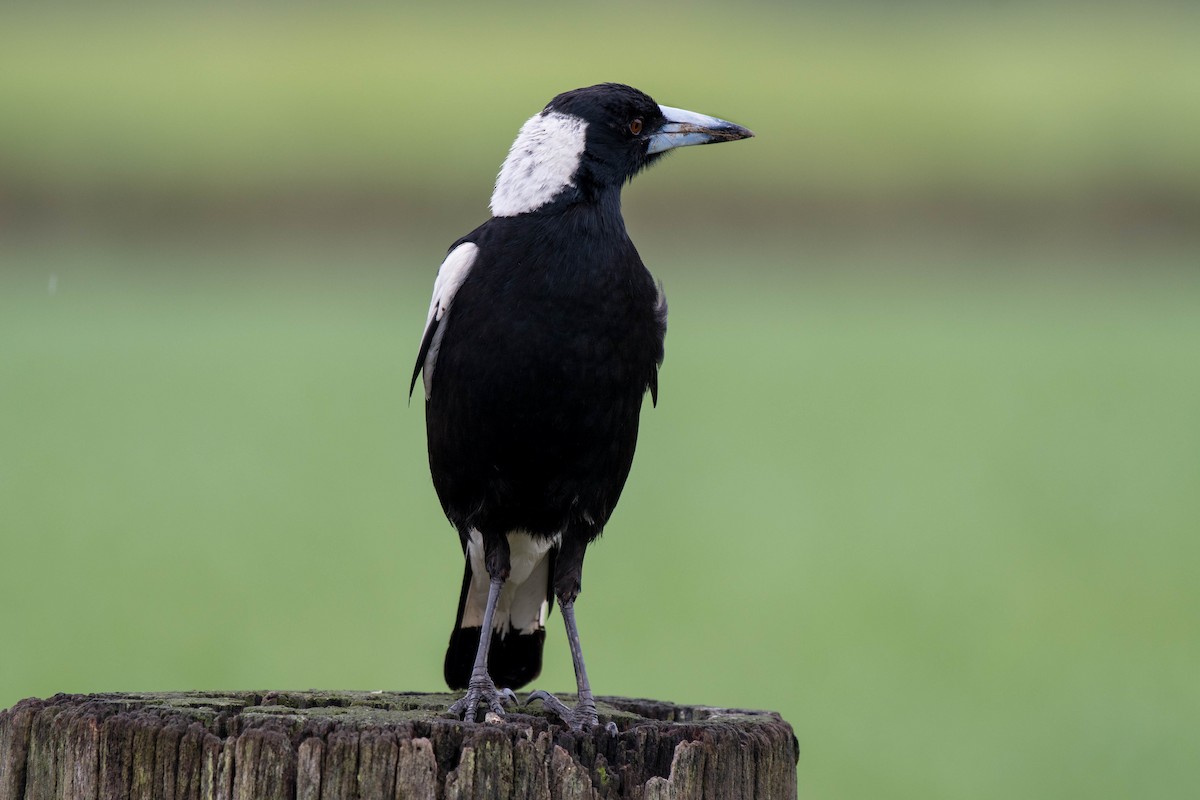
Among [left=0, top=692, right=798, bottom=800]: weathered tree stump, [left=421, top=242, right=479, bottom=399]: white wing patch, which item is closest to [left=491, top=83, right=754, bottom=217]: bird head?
[left=421, top=242, right=479, bottom=399]: white wing patch

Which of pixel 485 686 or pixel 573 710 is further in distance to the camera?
pixel 485 686

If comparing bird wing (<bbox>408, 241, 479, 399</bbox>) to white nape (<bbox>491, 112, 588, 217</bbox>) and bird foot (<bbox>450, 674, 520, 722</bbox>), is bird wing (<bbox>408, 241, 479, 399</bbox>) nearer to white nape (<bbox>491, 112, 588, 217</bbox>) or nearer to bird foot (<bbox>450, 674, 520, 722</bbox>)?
white nape (<bbox>491, 112, 588, 217</bbox>)

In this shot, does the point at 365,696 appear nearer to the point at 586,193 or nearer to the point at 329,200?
the point at 586,193

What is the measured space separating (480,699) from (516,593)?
0.76 meters

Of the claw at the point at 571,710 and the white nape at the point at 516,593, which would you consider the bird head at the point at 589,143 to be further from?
the claw at the point at 571,710

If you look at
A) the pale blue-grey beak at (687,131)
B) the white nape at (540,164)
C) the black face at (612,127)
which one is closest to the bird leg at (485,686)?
the white nape at (540,164)

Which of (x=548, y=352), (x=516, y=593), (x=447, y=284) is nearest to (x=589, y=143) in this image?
(x=447, y=284)

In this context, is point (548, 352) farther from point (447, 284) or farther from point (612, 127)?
point (612, 127)

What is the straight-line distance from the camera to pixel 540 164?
3.64 meters

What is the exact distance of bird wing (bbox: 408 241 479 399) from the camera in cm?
347

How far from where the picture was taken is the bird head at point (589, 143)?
360 cm

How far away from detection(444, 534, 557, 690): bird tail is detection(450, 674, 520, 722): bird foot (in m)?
0.27

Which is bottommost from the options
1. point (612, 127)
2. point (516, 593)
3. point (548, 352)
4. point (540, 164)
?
point (516, 593)

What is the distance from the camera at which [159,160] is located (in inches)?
926
